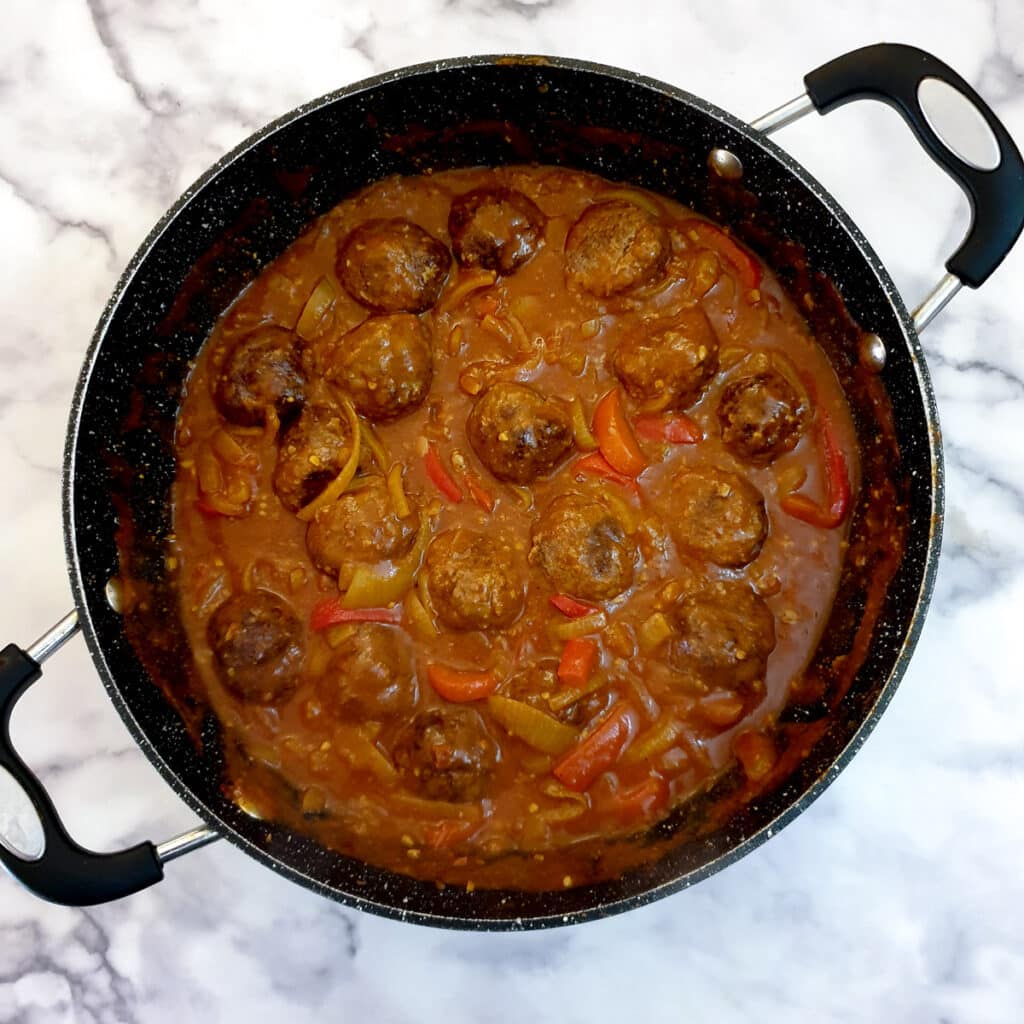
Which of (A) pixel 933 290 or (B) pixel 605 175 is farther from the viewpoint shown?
(B) pixel 605 175

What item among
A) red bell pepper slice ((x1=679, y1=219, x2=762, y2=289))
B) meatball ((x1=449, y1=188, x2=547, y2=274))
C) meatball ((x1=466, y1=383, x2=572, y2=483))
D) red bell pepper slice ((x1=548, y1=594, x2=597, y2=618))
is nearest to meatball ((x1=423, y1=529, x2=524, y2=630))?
red bell pepper slice ((x1=548, y1=594, x2=597, y2=618))

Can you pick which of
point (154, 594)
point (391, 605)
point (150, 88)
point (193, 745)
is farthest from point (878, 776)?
point (150, 88)

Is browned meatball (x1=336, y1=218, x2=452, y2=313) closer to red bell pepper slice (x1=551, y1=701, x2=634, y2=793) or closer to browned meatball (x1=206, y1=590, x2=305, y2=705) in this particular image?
browned meatball (x1=206, y1=590, x2=305, y2=705)

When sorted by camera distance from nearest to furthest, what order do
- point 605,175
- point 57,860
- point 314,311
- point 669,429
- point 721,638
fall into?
point 57,860
point 721,638
point 669,429
point 314,311
point 605,175

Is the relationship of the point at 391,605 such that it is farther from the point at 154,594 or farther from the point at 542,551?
the point at 154,594

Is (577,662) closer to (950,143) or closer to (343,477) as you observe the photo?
(343,477)

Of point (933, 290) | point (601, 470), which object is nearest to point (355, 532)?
point (601, 470)

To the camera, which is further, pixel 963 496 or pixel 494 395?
pixel 963 496
